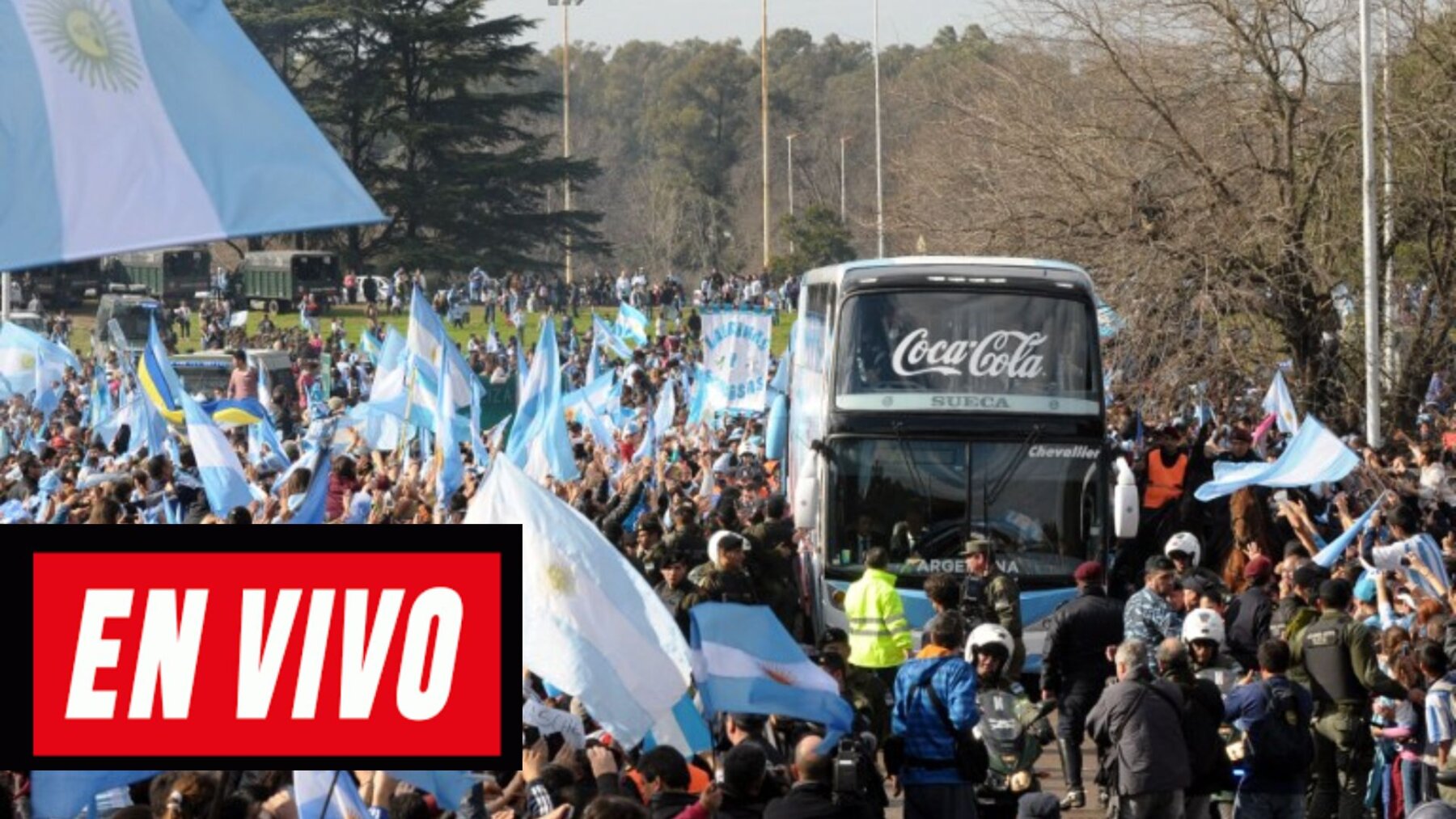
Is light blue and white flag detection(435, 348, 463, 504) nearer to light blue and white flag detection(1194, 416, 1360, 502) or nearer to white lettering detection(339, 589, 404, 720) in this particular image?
light blue and white flag detection(1194, 416, 1360, 502)

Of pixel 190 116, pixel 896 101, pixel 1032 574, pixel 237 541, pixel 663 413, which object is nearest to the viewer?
→ pixel 237 541

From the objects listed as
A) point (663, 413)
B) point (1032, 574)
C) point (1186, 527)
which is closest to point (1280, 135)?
point (663, 413)

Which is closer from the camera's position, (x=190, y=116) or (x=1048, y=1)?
(x=190, y=116)

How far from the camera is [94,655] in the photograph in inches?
210

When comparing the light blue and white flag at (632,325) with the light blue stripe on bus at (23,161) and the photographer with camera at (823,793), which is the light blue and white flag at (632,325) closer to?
the photographer with camera at (823,793)

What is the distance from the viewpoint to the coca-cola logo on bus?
19.2 m

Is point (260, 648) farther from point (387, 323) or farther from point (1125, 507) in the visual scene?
point (387, 323)

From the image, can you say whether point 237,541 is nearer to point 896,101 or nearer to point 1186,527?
point 1186,527

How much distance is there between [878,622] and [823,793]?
534 centimetres

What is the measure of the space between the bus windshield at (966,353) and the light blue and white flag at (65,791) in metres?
11.7

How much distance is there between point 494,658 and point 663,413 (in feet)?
78.9

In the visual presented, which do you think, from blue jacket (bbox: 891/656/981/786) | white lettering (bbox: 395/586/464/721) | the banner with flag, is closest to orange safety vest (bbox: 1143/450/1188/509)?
the banner with flag

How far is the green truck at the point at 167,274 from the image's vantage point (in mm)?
73375

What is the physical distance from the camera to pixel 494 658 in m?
5.44
